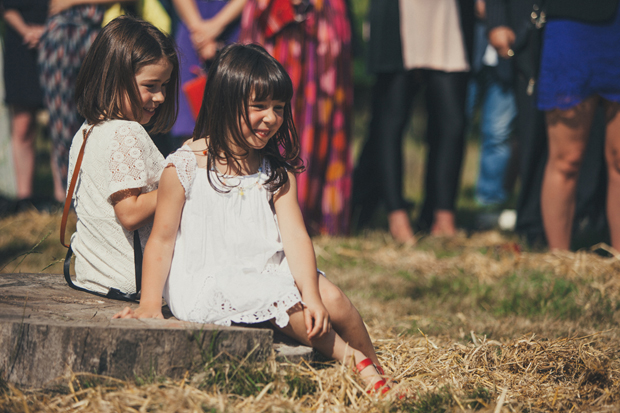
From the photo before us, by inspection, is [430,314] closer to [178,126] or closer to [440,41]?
[440,41]

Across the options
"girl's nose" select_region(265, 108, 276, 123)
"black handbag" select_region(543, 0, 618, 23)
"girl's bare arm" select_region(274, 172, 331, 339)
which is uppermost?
"black handbag" select_region(543, 0, 618, 23)

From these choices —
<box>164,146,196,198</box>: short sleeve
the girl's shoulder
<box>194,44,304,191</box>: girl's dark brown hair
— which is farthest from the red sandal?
the girl's shoulder

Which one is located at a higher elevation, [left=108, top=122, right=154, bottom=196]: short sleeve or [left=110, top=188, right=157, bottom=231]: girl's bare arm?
[left=108, top=122, right=154, bottom=196]: short sleeve

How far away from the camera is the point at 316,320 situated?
1.97 metres

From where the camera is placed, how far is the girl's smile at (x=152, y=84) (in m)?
2.30

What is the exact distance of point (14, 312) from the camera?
1.99 meters

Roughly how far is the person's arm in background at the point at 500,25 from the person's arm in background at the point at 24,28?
319 centimetres

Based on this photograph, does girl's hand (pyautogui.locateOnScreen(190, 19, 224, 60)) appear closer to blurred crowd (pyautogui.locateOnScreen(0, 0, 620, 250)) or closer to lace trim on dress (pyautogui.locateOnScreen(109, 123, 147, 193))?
blurred crowd (pyautogui.locateOnScreen(0, 0, 620, 250))

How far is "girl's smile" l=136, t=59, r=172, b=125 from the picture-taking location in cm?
230

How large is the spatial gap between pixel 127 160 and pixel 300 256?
0.68 meters

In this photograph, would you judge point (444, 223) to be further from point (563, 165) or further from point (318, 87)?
point (318, 87)

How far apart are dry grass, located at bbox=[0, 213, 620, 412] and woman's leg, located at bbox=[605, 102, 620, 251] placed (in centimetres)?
19

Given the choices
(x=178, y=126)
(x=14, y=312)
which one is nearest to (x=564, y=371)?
(x=14, y=312)

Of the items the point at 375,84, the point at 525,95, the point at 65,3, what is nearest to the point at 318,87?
the point at 375,84
